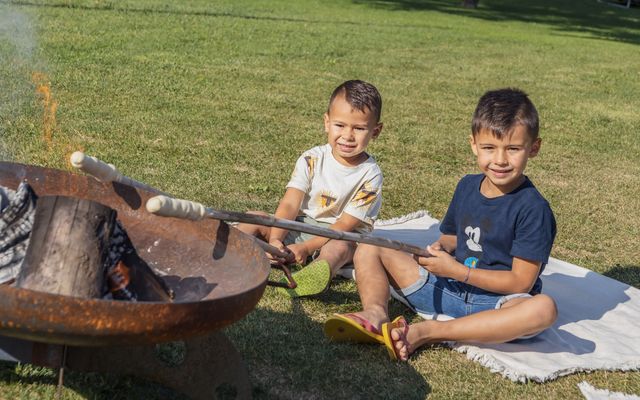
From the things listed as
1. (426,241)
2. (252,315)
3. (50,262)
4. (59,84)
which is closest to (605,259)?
(426,241)

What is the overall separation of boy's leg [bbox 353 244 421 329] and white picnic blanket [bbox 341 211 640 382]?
38 centimetres

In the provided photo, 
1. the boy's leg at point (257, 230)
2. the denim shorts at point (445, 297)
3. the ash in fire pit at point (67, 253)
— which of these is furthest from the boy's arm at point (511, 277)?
the ash in fire pit at point (67, 253)

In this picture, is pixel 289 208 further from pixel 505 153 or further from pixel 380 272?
pixel 505 153

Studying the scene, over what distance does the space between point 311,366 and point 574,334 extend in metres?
1.33

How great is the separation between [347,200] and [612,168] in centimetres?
357

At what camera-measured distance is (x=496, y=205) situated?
12.0 feet

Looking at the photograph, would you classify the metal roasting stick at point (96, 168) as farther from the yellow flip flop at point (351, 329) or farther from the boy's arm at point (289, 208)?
the boy's arm at point (289, 208)

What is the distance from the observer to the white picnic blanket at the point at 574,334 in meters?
3.55

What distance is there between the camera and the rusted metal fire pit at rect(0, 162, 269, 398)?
6.60 feet

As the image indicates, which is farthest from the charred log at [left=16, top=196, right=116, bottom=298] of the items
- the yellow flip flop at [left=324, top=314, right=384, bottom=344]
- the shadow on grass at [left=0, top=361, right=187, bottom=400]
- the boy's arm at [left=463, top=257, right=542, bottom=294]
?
the boy's arm at [left=463, top=257, right=542, bottom=294]

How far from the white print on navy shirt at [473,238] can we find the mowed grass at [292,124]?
1.53 feet

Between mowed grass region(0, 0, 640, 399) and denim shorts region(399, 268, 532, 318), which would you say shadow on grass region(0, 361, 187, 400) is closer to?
mowed grass region(0, 0, 640, 399)

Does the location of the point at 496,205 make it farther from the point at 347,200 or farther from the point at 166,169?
the point at 166,169

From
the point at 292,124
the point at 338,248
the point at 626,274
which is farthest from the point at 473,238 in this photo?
the point at 292,124
